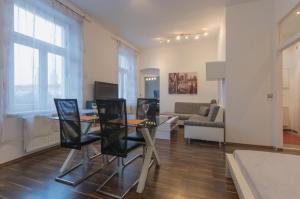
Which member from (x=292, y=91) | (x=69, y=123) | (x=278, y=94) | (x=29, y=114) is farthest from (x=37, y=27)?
(x=292, y=91)

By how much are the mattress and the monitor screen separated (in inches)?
140

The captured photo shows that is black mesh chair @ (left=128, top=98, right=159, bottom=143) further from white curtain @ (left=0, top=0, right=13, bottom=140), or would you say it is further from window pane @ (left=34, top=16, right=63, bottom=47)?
window pane @ (left=34, top=16, right=63, bottom=47)

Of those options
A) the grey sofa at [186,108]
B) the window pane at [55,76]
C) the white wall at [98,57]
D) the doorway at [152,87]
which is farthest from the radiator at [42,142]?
the doorway at [152,87]

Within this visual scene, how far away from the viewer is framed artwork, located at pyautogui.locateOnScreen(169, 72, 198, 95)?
6422 millimetres

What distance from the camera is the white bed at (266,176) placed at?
1154 millimetres

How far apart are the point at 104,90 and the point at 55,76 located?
1453mm

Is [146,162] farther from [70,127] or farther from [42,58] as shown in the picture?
[42,58]

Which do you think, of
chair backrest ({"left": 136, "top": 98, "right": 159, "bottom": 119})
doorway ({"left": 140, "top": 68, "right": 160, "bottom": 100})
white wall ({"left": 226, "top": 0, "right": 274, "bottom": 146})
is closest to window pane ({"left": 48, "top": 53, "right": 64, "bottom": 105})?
chair backrest ({"left": 136, "top": 98, "right": 159, "bottom": 119})

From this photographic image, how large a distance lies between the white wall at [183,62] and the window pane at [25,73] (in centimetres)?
472

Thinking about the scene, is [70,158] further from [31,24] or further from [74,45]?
[74,45]

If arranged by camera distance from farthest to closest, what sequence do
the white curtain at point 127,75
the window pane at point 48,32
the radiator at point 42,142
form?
the white curtain at point 127,75 → the window pane at point 48,32 → the radiator at point 42,142

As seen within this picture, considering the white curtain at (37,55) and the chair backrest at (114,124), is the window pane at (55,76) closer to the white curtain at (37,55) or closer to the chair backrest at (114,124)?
the white curtain at (37,55)

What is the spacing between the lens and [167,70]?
6836 mm

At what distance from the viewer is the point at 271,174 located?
4.56 feet
